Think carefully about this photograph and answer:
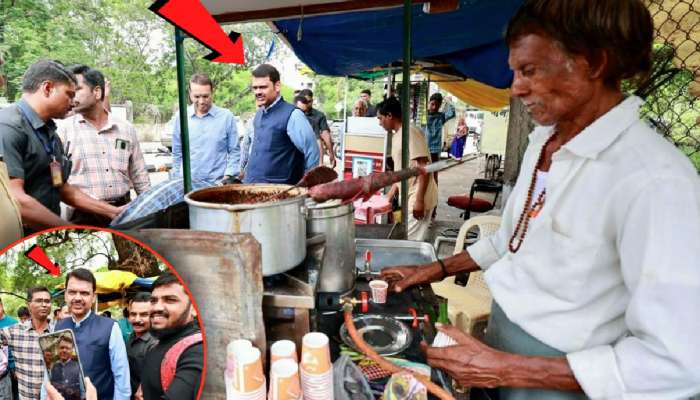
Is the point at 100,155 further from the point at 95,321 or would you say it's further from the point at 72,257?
the point at 95,321

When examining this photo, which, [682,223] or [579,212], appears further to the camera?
[579,212]

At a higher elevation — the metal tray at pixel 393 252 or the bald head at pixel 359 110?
the bald head at pixel 359 110

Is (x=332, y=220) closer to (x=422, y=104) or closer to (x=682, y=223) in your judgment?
(x=682, y=223)

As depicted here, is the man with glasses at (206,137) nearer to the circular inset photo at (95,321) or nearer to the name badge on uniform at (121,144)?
the name badge on uniform at (121,144)

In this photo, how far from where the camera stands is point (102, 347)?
0.85m

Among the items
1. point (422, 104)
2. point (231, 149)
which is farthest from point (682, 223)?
point (422, 104)

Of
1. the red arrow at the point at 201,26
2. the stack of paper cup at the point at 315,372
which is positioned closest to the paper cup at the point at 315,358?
the stack of paper cup at the point at 315,372

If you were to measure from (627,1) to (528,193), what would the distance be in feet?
1.86

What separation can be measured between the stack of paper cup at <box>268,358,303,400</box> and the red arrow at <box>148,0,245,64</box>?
1742 millimetres

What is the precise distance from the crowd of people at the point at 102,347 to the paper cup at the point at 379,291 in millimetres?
803

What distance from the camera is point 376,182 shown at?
5.17 feet

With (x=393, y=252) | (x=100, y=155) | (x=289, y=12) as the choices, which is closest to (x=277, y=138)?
(x=289, y=12)

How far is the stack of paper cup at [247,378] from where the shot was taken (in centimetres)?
94

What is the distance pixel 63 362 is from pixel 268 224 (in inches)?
22.9
